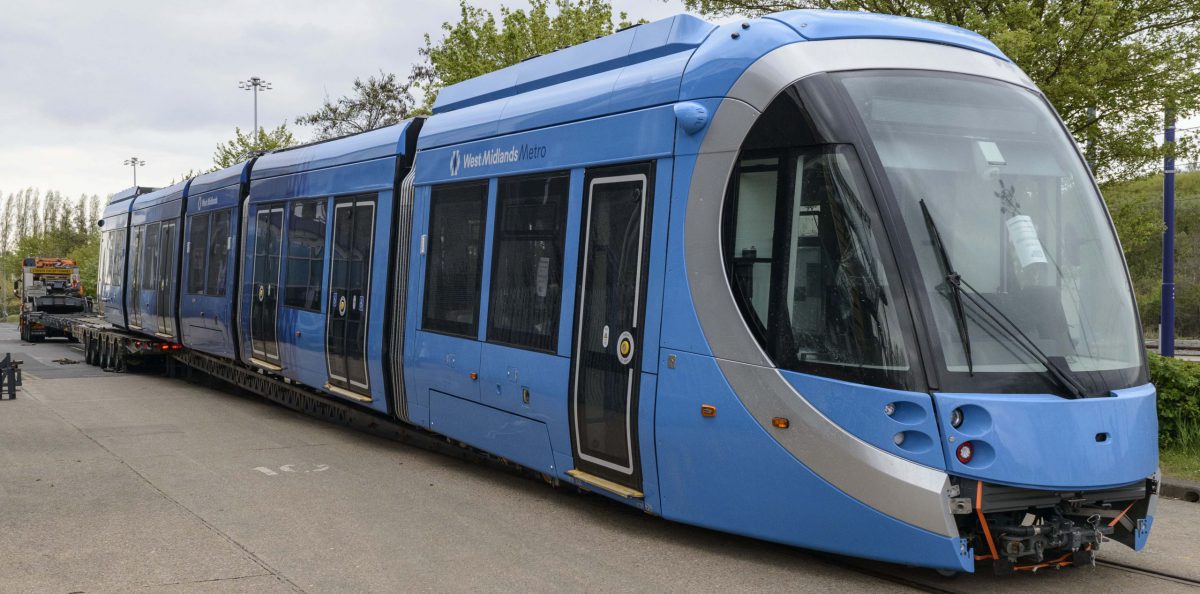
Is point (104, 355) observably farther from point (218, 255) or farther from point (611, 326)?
point (611, 326)

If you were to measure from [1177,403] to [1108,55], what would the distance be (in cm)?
416

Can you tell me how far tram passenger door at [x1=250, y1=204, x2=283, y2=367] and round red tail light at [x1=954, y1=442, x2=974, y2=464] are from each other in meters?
10.0

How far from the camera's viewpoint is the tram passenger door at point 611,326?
277 inches

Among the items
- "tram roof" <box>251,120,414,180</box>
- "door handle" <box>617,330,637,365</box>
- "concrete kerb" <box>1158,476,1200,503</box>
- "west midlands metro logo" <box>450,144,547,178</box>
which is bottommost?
"concrete kerb" <box>1158,476,1200,503</box>

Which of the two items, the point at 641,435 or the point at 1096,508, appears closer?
the point at 1096,508

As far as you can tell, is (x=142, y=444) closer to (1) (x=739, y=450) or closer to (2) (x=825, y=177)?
(1) (x=739, y=450)

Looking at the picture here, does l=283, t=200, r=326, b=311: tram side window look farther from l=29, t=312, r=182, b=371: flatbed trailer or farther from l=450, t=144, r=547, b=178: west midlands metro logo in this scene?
l=29, t=312, r=182, b=371: flatbed trailer

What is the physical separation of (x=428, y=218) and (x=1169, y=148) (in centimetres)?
953

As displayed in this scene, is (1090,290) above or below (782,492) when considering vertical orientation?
above

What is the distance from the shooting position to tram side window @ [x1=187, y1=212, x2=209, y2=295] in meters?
17.3

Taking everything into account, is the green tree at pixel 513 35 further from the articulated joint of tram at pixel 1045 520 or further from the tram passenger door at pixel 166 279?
the articulated joint of tram at pixel 1045 520

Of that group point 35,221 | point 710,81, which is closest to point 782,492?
point 710,81

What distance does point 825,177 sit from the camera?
598cm

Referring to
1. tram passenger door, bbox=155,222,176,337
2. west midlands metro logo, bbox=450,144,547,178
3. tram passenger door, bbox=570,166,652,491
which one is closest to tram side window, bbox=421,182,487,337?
west midlands metro logo, bbox=450,144,547,178
